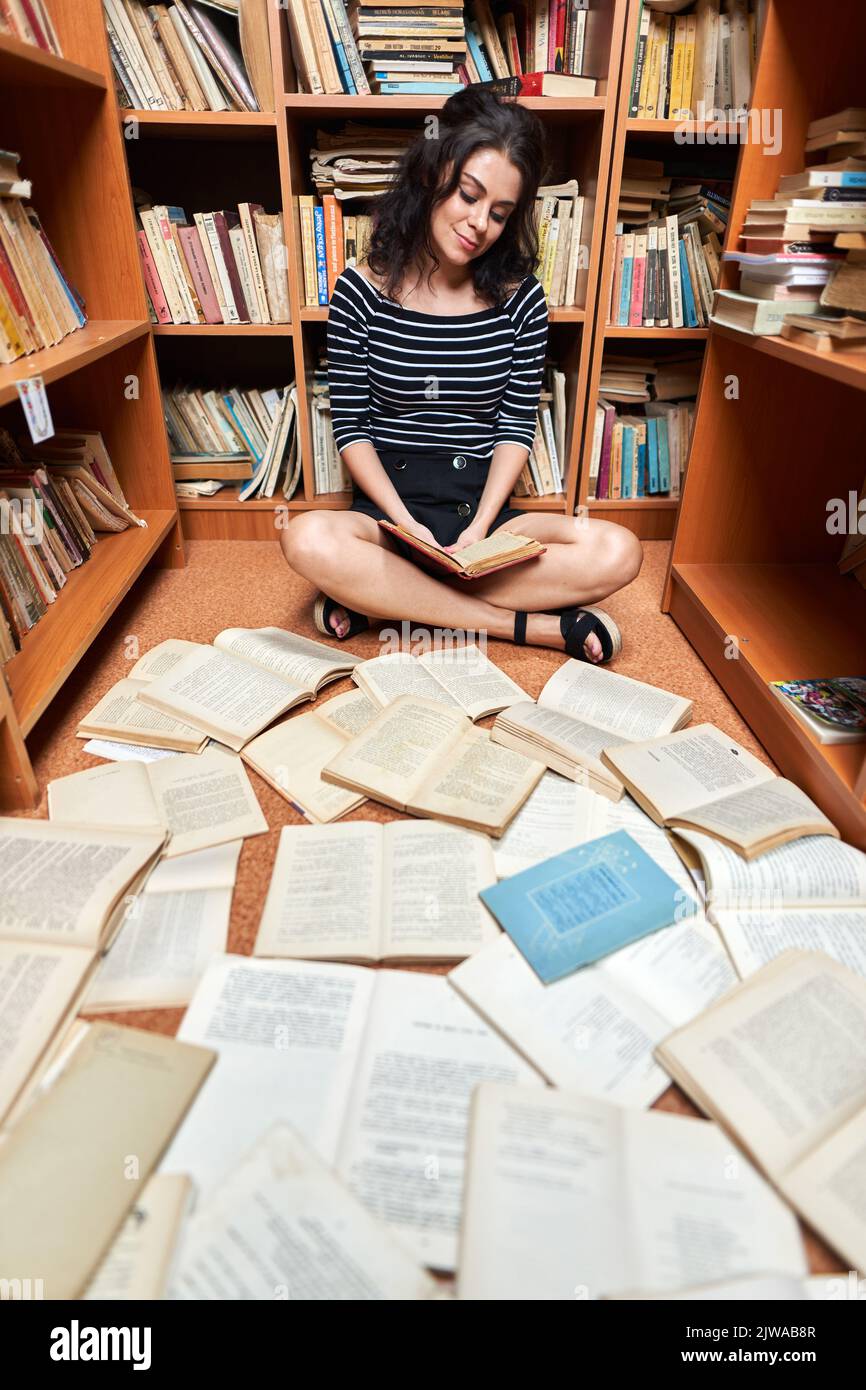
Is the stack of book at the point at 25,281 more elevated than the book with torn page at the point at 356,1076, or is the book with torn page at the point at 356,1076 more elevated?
the stack of book at the point at 25,281

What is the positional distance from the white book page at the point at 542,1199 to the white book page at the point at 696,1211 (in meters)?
0.02

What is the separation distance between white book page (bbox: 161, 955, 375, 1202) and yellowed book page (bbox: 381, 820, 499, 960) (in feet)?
0.24

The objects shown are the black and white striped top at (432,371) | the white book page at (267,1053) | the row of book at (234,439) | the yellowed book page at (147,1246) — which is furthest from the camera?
the row of book at (234,439)

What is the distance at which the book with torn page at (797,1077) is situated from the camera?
660mm

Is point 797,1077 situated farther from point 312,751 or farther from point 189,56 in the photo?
point 189,56

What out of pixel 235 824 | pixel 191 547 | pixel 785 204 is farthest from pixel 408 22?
pixel 235 824

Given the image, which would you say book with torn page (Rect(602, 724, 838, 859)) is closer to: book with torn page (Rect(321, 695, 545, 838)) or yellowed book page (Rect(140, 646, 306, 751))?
book with torn page (Rect(321, 695, 545, 838))

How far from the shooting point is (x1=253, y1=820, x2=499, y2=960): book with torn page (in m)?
0.88

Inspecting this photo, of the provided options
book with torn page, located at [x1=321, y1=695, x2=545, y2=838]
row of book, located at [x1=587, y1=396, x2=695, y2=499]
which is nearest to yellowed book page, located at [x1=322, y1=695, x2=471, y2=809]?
book with torn page, located at [x1=321, y1=695, x2=545, y2=838]

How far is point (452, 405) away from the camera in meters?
1.61

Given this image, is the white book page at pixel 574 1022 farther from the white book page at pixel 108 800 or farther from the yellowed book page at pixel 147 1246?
the white book page at pixel 108 800

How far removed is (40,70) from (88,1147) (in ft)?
4.76

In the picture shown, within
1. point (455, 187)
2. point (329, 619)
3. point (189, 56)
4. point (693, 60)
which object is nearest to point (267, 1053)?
point (329, 619)

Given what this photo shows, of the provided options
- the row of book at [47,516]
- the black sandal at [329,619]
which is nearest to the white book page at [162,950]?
the row of book at [47,516]
